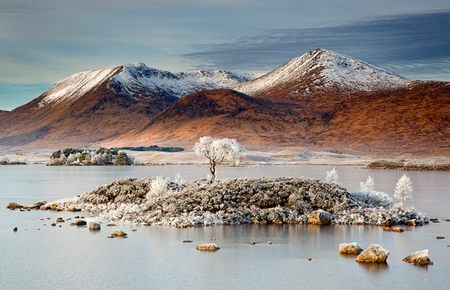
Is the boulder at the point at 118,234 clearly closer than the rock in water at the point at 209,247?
No

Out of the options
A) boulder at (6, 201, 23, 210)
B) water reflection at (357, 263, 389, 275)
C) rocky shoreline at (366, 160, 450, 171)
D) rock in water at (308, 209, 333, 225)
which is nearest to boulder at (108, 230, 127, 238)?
rock in water at (308, 209, 333, 225)

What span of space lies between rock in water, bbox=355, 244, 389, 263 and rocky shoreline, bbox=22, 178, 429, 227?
10124 millimetres

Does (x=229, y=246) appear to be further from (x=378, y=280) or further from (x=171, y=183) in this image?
(x=171, y=183)

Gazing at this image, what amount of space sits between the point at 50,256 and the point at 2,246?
141 inches

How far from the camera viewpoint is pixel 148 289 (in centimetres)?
2159

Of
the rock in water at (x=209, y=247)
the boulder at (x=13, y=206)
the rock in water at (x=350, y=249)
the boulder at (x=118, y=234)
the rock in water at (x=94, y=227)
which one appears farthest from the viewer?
the boulder at (x=13, y=206)

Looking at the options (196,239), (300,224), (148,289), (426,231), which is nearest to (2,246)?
(196,239)

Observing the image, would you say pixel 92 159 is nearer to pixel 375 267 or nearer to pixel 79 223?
pixel 79 223

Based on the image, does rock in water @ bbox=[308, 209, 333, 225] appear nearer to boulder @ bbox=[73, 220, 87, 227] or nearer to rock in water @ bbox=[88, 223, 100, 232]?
rock in water @ bbox=[88, 223, 100, 232]

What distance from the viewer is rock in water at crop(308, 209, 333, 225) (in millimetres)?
36031

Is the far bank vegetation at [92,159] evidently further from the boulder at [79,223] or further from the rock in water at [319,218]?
the rock in water at [319,218]

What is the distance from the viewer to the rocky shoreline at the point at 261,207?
36219 mm

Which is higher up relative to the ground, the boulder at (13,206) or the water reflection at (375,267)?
the boulder at (13,206)

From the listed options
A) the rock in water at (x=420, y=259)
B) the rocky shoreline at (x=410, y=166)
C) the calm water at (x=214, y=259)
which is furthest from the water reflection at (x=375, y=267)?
the rocky shoreline at (x=410, y=166)
